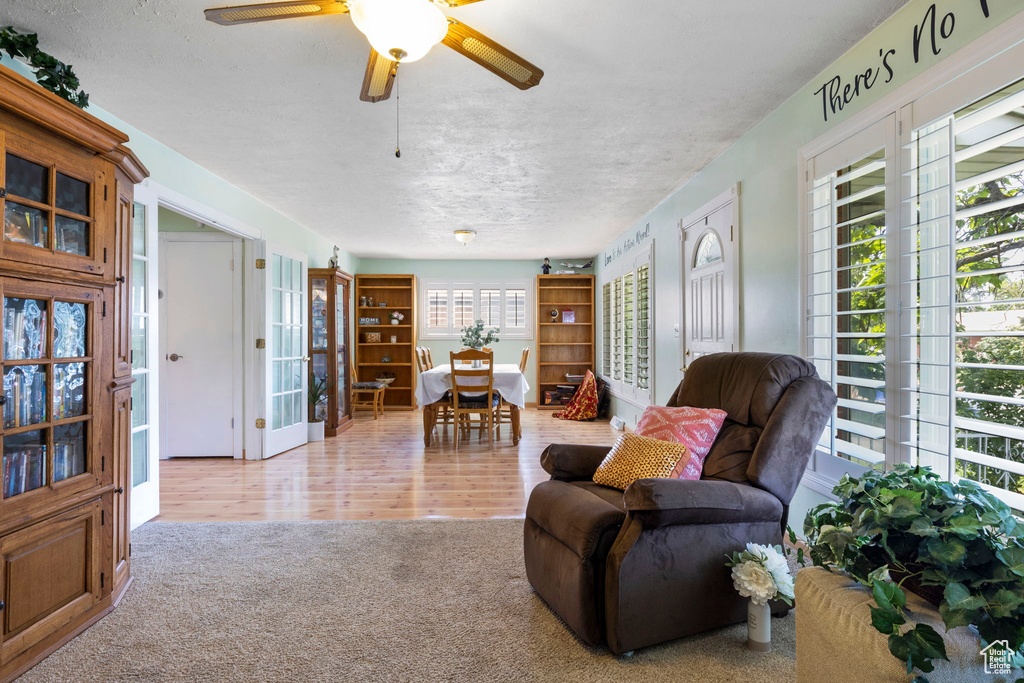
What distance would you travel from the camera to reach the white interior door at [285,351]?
16.9 ft

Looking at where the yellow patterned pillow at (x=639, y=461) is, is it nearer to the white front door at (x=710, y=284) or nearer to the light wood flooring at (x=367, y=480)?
the light wood flooring at (x=367, y=480)

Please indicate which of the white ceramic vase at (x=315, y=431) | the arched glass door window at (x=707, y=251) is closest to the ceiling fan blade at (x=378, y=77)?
the arched glass door window at (x=707, y=251)

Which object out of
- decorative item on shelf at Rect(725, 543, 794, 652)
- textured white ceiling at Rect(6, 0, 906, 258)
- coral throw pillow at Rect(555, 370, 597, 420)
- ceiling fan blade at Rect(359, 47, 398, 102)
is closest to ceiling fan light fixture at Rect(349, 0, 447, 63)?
ceiling fan blade at Rect(359, 47, 398, 102)

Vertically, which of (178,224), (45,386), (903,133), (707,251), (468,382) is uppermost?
(178,224)

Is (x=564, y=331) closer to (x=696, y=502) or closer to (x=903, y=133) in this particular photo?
(x=903, y=133)

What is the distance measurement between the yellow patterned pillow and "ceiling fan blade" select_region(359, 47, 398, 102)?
178 centimetres

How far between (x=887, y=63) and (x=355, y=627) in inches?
123

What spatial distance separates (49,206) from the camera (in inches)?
74.1

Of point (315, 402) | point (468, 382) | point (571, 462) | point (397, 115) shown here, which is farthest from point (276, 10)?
point (315, 402)

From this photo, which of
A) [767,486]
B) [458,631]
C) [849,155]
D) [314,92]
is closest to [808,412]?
[767,486]

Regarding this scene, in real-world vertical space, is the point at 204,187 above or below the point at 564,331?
above

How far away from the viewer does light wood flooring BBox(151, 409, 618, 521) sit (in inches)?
138

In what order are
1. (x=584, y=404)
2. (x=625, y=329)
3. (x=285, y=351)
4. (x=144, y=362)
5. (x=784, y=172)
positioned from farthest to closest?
(x=584, y=404)
(x=625, y=329)
(x=285, y=351)
(x=144, y=362)
(x=784, y=172)

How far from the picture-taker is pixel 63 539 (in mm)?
1938
